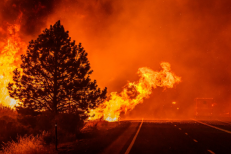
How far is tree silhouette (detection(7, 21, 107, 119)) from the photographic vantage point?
2644 cm

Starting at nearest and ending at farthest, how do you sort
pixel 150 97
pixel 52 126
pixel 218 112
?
1. pixel 52 126
2. pixel 218 112
3. pixel 150 97

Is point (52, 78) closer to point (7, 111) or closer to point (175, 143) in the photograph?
point (7, 111)

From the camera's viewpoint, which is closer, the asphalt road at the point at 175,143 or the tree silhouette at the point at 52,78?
the asphalt road at the point at 175,143

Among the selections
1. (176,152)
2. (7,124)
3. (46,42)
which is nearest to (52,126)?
(7,124)

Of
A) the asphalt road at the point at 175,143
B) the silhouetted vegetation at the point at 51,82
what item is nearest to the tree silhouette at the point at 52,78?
the silhouetted vegetation at the point at 51,82

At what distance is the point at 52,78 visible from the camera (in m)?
26.8

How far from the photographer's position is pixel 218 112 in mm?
66000

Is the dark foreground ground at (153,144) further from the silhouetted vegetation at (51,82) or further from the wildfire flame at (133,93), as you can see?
the wildfire flame at (133,93)

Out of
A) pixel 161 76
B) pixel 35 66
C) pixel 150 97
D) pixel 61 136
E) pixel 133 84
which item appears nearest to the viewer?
pixel 61 136

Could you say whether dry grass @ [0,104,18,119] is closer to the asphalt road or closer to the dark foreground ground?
the dark foreground ground

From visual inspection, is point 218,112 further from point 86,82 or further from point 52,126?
point 52,126

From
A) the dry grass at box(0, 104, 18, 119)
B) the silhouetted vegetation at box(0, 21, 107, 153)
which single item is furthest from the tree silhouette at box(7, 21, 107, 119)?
the dry grass at box(0, 104, 18, 119)

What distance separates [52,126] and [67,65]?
6.87m

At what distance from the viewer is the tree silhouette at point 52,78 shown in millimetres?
26438
